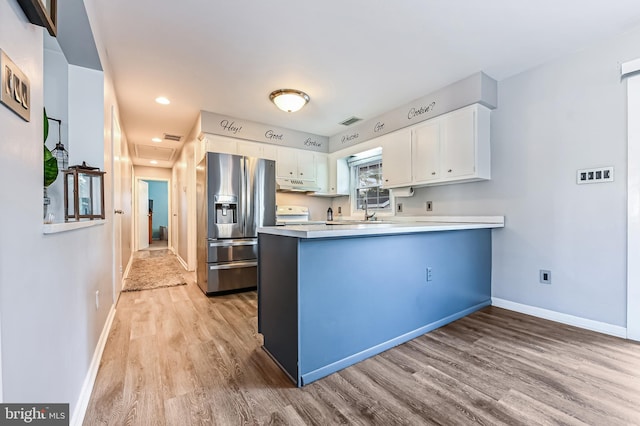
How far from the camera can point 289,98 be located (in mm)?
3330

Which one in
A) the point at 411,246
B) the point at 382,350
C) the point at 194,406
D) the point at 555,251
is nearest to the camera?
the point at 194,406

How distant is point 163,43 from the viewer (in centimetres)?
246

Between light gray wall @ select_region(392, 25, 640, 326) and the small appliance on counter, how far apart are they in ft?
8.33

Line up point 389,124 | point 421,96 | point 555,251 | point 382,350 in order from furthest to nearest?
1. point 389,124
2. point 421,96
3. point 555,251
4. point 382,350

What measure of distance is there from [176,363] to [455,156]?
3.31 metres

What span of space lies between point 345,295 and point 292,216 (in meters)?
3.10

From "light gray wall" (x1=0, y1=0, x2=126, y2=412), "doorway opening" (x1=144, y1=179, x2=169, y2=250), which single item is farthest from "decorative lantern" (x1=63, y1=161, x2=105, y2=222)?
"doorway opening" (x1=144, y1=179, x2=169, y2=250)

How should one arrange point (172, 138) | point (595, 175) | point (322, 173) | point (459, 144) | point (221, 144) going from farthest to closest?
point (172, 138)
point (322, 173)
point (221, 144)
point (459, 144)
point (595, 175)

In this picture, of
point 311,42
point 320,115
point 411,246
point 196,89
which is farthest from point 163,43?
point 411,246

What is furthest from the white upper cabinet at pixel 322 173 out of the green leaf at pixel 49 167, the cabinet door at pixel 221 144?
the green leaf at pixel 49 167

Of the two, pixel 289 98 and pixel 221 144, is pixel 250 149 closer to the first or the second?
pixel 221 144

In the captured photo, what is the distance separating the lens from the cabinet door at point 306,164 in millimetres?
5005

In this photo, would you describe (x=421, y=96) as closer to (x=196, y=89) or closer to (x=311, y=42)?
(x=311, y=42)

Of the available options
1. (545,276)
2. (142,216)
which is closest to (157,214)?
(142,216)
